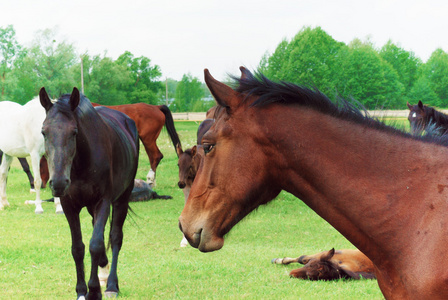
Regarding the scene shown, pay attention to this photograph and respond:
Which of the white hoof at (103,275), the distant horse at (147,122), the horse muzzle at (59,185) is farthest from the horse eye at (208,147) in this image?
the distant horse at (147,122)

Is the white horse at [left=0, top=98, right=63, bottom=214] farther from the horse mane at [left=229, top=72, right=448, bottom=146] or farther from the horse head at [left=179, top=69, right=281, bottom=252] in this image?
the horse mane at [left=229, top=72, right=448, bottom=146]

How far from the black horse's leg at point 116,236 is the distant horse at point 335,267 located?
222cm

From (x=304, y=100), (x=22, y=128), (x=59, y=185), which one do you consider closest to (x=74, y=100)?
(x=59, y=185)

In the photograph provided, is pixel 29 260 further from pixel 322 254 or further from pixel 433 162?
pixel 433 162

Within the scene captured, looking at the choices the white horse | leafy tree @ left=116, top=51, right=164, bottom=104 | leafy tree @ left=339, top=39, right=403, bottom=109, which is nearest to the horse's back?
the white horse

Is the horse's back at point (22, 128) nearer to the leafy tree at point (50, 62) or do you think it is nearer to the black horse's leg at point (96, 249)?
the black horse's leg at point (96, 249)

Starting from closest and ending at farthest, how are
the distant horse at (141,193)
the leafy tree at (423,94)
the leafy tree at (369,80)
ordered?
the distant horse at (141,193), the leafy tree at (369,80), the leafy tree at (423,94)

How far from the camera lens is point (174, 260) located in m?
7.25

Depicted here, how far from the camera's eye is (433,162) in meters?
2.43

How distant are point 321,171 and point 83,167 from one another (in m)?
3.59

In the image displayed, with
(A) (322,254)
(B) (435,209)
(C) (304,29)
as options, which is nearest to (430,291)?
(B) (435,209)

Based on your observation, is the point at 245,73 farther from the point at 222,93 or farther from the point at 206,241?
the point at 206,241

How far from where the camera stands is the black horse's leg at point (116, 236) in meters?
5.78

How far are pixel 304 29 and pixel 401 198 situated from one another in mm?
59874
